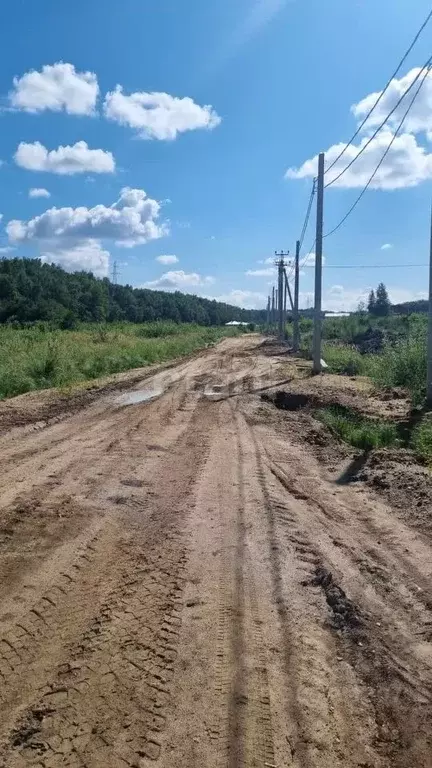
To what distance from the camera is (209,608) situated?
14.0 ft

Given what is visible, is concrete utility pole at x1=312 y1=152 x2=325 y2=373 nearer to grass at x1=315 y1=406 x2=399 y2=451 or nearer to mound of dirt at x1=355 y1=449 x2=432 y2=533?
grass at x1=315 y1=406 x2=399 y2=451

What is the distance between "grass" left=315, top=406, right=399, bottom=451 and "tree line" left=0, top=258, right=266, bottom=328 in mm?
50542

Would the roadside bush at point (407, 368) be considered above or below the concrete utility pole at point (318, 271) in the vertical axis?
below

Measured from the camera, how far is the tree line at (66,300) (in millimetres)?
71250

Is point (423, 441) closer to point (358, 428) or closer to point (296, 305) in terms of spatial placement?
point (358, 428)

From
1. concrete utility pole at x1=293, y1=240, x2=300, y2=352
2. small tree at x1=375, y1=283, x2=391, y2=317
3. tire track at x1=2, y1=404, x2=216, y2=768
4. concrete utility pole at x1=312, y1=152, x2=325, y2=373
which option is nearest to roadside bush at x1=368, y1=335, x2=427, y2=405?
concrete utility pole at x1=312, y1=152, x2=325, y2=373

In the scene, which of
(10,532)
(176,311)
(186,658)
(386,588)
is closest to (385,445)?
(386,588)

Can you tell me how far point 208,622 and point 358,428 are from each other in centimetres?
803

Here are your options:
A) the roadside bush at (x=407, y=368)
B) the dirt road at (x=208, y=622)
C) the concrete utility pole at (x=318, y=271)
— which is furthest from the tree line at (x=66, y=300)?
the dirt road at (x=208, y=622)

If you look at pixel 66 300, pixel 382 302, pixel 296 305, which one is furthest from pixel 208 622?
pixel 382 302

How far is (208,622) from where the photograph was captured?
4.07m

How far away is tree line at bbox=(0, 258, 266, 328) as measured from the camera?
2805 inches

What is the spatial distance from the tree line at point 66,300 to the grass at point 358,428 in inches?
1990

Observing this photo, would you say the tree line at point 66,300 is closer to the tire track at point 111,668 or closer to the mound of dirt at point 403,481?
the mound of dirt at point 403,481
